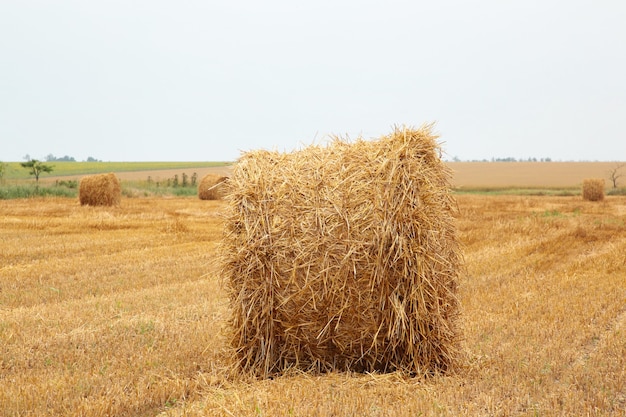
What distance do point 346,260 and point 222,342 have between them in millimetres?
2038

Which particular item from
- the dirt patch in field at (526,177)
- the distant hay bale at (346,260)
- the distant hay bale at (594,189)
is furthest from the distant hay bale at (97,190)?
the dirt patch in field at (526,177)

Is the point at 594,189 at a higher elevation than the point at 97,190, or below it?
higher

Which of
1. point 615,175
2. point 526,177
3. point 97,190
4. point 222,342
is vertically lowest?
point 222,342

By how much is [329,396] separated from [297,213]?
1776 millimetres

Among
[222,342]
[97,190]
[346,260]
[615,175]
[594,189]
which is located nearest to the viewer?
[346,260]

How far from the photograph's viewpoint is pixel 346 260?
618cm

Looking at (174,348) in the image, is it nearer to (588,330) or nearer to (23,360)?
(23,360)

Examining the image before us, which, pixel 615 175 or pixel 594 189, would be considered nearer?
pixel 594 189

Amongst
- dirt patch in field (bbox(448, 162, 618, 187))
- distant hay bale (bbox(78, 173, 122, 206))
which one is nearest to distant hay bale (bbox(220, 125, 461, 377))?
distant hay bale (bbox(78, 173, 122, 206))

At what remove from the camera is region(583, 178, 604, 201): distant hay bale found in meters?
32.1

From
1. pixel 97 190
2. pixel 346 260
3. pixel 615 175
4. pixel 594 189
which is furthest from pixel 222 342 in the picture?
pixel 615 175

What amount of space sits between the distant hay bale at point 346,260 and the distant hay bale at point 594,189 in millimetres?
28031

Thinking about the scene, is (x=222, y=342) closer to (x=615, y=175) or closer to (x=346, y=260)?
(x=346, y=260)

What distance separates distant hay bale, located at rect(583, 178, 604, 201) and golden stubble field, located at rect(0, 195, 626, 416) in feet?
59.2
